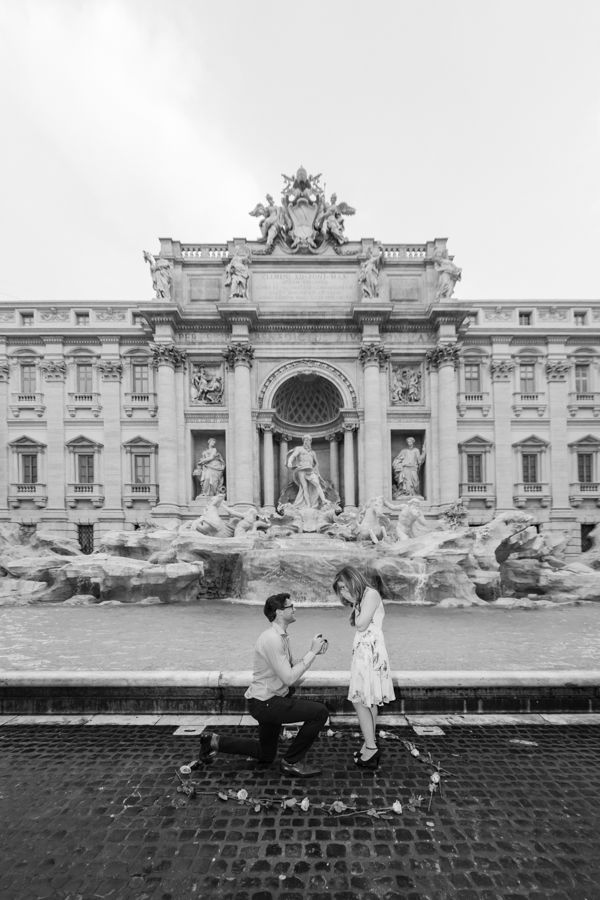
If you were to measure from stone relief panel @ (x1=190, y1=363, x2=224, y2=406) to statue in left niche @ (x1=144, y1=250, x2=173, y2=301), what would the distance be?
4014 millimetres

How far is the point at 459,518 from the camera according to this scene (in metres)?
22.8

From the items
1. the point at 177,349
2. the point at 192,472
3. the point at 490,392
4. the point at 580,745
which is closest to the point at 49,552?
the point at 192,472

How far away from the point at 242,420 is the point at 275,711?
2059cm

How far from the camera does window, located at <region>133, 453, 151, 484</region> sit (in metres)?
25.2

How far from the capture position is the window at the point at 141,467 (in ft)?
82.8

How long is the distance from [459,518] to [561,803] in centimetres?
2040

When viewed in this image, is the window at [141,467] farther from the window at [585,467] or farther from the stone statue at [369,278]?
the window at [585,467]

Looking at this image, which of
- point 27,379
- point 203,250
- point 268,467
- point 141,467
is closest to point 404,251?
point 203,250

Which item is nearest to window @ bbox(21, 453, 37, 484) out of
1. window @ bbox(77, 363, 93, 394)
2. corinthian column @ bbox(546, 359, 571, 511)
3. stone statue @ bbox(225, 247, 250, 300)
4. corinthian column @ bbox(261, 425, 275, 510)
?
window @ bbox(77, 363, 93, 394)

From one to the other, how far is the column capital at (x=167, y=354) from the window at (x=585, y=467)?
22.9m

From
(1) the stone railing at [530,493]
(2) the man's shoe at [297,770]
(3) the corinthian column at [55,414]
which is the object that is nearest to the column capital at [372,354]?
(1) the stone railing at [530,493]

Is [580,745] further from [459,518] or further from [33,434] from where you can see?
[33,434]

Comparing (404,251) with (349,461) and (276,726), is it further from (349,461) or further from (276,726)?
(276,726)

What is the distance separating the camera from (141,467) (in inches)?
998
